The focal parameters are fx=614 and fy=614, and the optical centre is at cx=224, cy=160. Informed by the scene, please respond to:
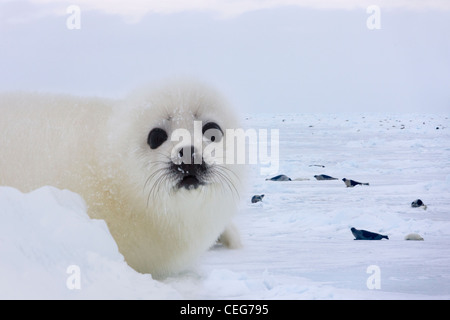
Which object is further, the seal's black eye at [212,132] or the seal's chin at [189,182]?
the seal's black eye at [212,132]

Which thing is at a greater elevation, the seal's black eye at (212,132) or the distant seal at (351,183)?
the distant seal at (351,183)

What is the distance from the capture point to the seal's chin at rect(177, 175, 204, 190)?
2979 millimetres

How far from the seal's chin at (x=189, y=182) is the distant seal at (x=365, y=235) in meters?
1.43

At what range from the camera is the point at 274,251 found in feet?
11.9

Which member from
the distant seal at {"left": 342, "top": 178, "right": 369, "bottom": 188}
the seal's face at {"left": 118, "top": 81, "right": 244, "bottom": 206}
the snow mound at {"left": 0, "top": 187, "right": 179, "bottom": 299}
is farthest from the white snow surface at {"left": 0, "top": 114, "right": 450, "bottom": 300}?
the seal's face at {"left": 118, "top": 81, "right": 244, "bottom": 206}

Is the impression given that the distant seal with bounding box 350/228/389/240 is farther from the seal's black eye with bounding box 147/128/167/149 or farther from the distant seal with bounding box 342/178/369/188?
the distant seal with bounding box 342/178/369/188

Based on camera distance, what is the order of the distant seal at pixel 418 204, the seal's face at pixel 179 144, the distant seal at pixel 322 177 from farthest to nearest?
the distant seal at pixel 322 177, the distant seal at pixel 418 204, the seal's face at pixel 179 144

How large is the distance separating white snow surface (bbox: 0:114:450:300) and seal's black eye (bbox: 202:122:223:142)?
42 cm

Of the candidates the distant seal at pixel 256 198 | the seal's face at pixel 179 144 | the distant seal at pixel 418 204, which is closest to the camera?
the seal's face at pixel 179 144

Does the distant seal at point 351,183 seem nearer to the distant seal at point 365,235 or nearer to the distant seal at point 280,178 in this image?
the distant seal at point 280,178

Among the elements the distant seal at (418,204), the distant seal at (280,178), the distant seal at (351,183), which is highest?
the distant seal at (280,178)

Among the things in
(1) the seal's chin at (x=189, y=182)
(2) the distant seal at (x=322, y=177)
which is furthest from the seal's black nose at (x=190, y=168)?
(2) the distant seal at (x=322, y=177)

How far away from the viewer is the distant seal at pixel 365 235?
155 inches

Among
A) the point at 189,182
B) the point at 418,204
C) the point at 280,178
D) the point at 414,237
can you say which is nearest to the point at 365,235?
the point at 414,237
